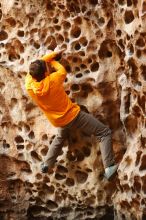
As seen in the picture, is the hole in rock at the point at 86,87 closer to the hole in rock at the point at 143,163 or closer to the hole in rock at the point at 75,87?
the hole in rock at the point at 75,87

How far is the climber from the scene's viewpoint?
201 inches

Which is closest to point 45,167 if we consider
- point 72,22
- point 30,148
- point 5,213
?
point 30,148

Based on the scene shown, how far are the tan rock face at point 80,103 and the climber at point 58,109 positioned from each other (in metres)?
0.16

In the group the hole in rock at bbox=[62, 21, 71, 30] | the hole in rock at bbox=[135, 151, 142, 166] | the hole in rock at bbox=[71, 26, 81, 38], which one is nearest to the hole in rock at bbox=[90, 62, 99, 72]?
the hole in rock at bbox=[71, 26, 81, 38]

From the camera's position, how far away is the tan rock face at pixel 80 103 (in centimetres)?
512

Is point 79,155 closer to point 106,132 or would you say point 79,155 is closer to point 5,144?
point 106,132

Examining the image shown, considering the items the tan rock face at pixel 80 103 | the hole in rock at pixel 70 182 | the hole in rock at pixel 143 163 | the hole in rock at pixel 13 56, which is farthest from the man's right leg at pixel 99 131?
the hole in rock at pixel 13 56

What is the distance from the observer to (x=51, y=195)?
5.80 m

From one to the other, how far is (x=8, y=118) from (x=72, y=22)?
3.56ft

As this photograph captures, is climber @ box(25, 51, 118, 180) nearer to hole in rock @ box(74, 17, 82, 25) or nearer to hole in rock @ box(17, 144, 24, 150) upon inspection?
hole in rock @ box(74, 17, 82, 25)

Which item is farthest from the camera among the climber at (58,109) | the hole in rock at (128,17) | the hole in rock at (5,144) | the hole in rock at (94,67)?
the hole in rock at (5,144)

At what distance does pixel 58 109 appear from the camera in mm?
5184

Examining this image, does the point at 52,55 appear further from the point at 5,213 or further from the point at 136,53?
the point at 5,213

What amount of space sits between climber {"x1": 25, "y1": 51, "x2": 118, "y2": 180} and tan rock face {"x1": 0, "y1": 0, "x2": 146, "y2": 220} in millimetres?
163
